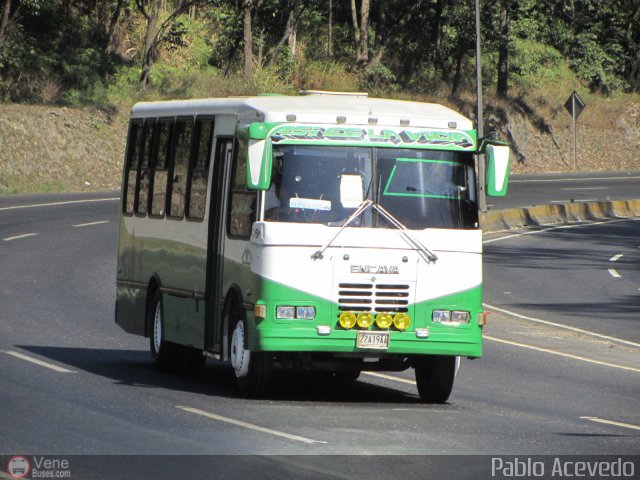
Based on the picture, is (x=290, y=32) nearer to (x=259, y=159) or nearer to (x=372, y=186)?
(x=372, y=186)

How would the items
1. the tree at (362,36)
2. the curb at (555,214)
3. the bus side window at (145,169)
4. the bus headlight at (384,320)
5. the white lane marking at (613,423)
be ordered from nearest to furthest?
the white lane marking at (613,423) < the bus headlight at (384,320) < the bus side window at (145,169) < the curb at (555,214) < the tree at (362,36)

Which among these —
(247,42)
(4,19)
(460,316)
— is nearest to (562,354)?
(460,316)

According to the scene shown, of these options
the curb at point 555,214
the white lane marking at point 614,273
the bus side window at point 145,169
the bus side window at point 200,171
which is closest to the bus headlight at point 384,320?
the bus side window at point 200,171

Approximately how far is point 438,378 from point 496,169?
2039 millimetres

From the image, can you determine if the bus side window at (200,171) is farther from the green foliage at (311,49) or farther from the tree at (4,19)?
the tree at (4,19)

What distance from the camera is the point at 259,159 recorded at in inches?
503

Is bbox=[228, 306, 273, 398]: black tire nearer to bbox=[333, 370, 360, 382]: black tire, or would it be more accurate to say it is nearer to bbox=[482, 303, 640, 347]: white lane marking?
bbox=[333, 370, 360, 382]: black tire

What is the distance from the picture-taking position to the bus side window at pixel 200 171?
14.6m

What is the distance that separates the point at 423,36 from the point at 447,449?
58.7m

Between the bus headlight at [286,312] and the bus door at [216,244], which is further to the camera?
the bus door at [216,244]

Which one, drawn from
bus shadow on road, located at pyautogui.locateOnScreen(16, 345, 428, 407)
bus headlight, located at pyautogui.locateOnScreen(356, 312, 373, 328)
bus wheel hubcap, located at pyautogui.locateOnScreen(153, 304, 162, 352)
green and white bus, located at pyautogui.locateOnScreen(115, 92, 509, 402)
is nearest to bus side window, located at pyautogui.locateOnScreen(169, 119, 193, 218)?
green and white bus, located at pyautogui.locateOnScreen(115, 92, 509, 402)

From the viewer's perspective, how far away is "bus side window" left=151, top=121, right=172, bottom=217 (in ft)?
52.4

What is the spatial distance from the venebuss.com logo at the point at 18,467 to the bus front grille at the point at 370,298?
4.34m

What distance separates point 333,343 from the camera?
12.8 metres
